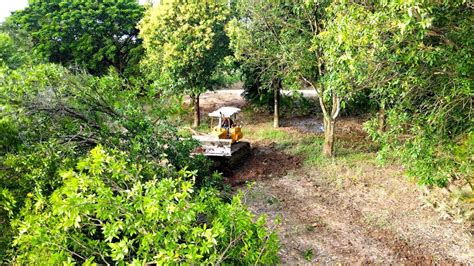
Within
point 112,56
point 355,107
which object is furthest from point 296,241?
point 112,56

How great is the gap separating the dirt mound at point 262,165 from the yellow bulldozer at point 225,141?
0.45 m

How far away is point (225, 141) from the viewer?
13.3m

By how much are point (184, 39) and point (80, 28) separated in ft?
33.9

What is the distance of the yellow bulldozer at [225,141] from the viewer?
13266 mm

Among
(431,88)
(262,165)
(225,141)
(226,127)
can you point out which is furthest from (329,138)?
(431,88)

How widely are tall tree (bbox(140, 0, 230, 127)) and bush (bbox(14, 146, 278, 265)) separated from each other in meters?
11.7

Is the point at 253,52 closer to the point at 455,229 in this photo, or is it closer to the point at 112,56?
the point at 455,229

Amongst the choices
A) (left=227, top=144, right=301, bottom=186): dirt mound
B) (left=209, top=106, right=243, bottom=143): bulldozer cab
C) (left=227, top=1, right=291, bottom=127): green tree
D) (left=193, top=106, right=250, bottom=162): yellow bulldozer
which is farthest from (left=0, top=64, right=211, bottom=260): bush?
(left=227, top=1, right=291, bottom=127): green tree

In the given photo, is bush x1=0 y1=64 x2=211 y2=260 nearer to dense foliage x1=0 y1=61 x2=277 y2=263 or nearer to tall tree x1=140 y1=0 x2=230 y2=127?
dense foliage x1=0 y1=61 x2=277 y2=263

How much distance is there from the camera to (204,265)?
149 inches

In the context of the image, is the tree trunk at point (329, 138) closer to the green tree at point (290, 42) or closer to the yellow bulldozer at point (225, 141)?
the green tree at point (290, 42)

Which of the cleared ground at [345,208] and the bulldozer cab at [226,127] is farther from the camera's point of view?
the bulldozer cab at [226,127]

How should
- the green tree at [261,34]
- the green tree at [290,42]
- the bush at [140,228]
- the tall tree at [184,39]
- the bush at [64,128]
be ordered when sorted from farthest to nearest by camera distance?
the tall tree at [184,39]
the green tree at [261,34]
the green tree at [290,42]
the bush at [64,128]
the bush at [140,228]

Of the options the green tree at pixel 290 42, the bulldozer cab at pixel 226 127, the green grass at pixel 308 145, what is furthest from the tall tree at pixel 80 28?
the green tree at pixel 290 42
